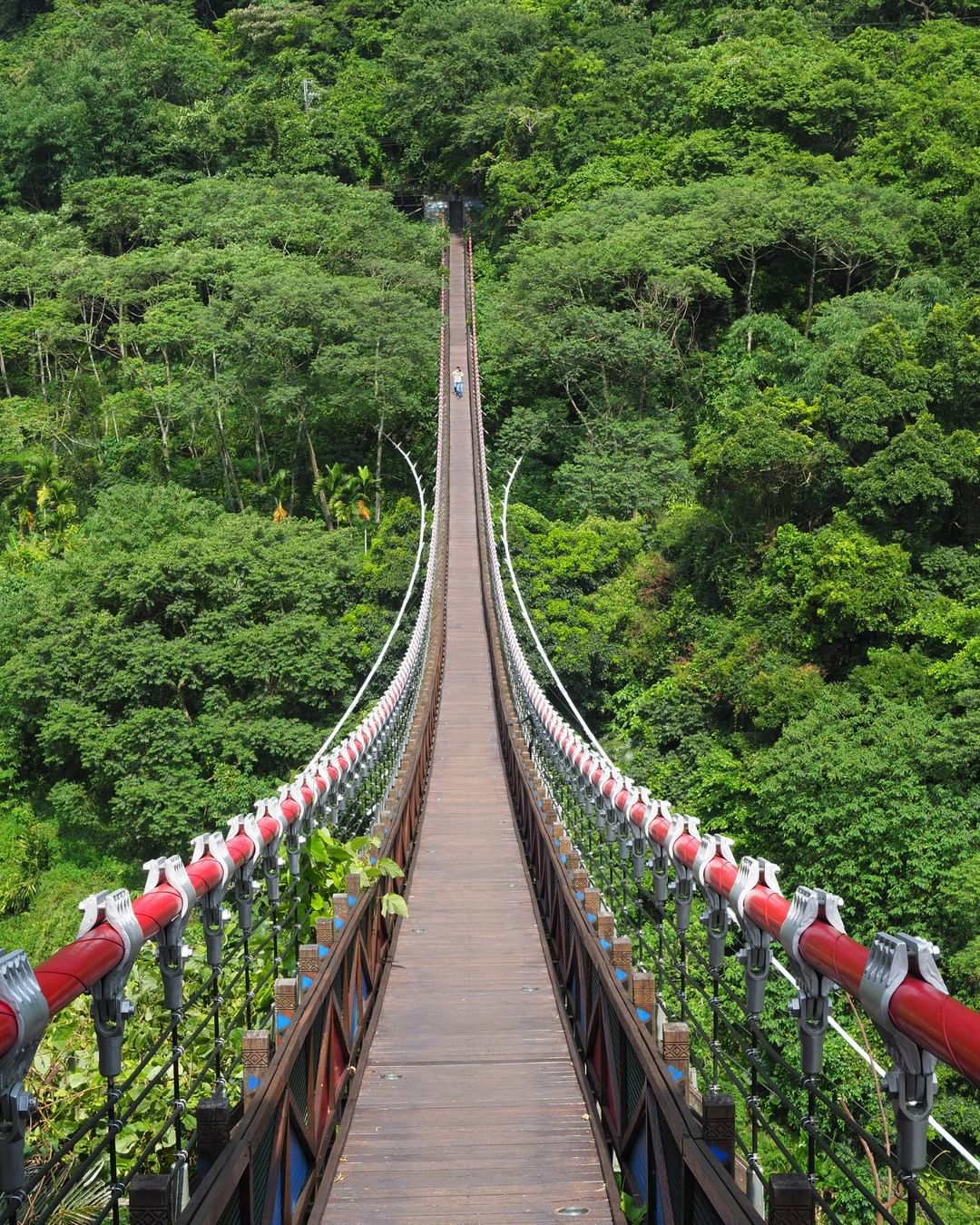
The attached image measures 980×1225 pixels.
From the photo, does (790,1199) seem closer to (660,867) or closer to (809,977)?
(809,977)

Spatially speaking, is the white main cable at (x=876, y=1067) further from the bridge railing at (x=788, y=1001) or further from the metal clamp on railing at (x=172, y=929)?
the metal clamp on railing at (x=172, y=929)

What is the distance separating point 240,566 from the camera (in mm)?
16500

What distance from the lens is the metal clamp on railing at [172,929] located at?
2145mm

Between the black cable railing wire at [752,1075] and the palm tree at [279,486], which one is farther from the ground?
the palm tree at [279,486]

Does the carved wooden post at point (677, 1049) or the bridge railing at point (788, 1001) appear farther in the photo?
the carved wooden post at point (677, 1049)

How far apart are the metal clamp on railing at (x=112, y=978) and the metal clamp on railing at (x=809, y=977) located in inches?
36.3

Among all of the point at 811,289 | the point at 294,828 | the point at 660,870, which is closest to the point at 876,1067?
the point at 660,870

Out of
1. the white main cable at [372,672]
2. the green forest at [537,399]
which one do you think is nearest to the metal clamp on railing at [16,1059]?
the white main cable at [372,672]

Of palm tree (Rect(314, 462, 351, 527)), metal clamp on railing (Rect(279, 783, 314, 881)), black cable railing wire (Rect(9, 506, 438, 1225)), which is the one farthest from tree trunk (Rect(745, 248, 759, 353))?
metal clamp on railing (Rect(279, 783, 314, 881))

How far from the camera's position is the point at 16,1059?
149cm

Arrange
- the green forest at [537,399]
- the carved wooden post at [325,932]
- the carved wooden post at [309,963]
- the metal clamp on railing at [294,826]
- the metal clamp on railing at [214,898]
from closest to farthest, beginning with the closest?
the metal clamp on railing at [214,898]
the carved wooden post at [309,963]
the metal clamp on railing at [294,826]
the carved wooden post at [325,932]
the green forest at [537,399]

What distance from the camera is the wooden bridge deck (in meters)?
3.34

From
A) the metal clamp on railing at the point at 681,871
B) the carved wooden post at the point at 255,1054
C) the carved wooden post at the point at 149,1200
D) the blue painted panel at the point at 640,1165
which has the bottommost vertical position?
Result: the blue painted panel at the point at 640,1165

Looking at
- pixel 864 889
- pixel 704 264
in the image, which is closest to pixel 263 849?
pixel 864 889
